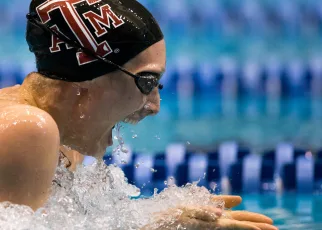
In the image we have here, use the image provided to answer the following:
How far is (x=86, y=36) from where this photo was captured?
1.74 m

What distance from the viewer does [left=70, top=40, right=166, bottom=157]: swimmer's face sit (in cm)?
174

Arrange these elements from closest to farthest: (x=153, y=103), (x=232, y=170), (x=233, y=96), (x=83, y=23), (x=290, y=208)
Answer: (x=83, y=23)
(x=153, y=103)
(x=290, y=208)
(x=232, y=170)
(x=233, y=96)

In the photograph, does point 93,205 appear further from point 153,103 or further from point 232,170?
point 232,170

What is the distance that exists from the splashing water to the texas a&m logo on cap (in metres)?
0.40

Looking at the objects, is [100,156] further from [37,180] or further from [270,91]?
[270,91]

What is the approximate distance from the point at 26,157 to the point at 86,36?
0.44 metres

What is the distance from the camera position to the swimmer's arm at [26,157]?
1473mm

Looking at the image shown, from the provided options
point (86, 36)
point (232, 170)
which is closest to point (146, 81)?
point (86, 36)

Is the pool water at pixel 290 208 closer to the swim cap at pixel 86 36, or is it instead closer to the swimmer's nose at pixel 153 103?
the swimmer's nose at pixel 153 103

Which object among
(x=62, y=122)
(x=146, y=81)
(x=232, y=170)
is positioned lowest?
(x=232, y=170)

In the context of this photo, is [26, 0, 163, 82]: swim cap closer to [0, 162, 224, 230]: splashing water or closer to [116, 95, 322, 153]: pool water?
[0, 162, 224, 230]: splashing water

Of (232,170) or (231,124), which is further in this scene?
(231,124)

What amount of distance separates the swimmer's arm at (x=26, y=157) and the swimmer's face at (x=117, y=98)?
242 mm

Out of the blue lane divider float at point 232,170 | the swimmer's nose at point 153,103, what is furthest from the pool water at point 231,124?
the swimmer's nose at point 153,103
